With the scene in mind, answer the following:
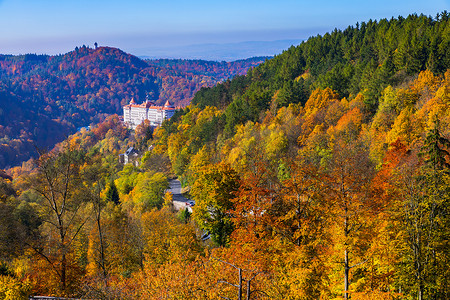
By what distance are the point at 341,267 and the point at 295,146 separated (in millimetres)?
33138

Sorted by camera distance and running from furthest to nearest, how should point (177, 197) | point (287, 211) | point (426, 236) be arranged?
point (177, 197)
point (287, 211)
point (426, 236)

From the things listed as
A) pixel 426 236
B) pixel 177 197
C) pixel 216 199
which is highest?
pixel 426 236

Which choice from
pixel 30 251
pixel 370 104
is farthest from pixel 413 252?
pixel 370 104

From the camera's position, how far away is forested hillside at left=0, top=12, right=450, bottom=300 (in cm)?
1431

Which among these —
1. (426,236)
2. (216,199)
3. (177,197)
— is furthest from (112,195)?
(426,236)

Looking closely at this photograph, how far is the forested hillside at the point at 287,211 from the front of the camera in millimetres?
14312

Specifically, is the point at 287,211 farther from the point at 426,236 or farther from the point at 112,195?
the point at 112,195

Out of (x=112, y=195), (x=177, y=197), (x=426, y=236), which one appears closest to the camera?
(x=426, y=236)

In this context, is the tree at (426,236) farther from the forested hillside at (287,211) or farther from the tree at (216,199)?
the tree at (216,199)

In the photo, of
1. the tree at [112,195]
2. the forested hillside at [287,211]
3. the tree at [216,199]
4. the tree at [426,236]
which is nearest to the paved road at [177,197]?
the forested hillside at [287,211]

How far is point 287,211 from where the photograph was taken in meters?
20.8

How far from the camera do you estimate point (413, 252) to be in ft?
45.0

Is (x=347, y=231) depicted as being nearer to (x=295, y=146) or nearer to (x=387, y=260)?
(x=387, y=260)

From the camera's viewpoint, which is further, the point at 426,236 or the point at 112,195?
the point at 112,195
